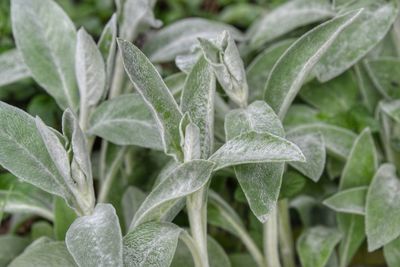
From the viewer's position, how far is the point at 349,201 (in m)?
1.05

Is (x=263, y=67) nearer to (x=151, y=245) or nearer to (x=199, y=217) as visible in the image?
(x=199, y=217)

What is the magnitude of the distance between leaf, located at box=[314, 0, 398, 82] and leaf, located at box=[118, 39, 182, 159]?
1.09ft

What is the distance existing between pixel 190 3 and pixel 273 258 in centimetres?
82

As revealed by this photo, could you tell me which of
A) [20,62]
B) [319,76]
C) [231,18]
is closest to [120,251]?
[319,76]

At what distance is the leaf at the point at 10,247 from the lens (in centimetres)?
107

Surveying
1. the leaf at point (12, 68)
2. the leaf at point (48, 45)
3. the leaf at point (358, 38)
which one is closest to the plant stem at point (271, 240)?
the leaf at point (358, 38)

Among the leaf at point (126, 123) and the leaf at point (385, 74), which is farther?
the leaf at point (385, 74)

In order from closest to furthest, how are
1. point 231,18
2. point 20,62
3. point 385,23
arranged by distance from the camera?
point 385,23 → point 20,62 → point 231,18

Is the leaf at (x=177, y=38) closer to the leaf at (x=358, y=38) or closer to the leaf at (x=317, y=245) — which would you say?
the leaf at (x=358, y=38)

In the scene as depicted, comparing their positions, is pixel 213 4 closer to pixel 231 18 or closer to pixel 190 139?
pixel 231 18

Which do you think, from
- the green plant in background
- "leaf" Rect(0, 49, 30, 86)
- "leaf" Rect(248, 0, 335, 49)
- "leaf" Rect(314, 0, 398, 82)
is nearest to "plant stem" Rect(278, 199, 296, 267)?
the green plant in background

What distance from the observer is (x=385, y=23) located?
1.14 metres

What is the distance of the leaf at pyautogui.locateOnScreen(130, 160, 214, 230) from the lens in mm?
810

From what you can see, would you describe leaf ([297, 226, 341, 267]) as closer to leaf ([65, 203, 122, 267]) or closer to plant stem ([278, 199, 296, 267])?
plant stem ([278, 199, 296, 267])
